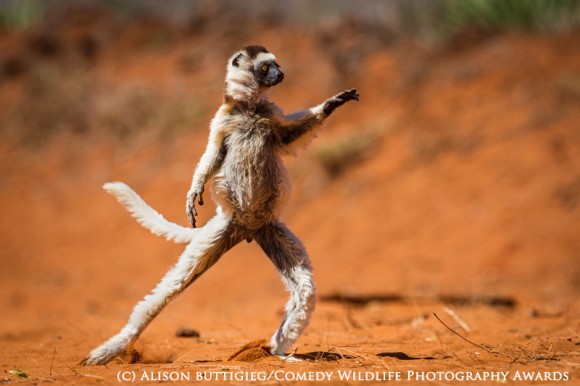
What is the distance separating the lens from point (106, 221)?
16.0m

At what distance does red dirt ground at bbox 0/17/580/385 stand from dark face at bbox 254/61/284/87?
78.3 inches

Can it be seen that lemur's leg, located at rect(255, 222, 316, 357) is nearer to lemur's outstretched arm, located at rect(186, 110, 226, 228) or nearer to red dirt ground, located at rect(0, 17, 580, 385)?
red dirt ground, located at rect(0, 17, 580, 385)

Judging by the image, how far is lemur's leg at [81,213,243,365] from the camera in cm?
448

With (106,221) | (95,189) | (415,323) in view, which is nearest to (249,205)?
(415,323)

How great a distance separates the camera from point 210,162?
15.2ft

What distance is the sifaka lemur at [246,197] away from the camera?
450 centimetres

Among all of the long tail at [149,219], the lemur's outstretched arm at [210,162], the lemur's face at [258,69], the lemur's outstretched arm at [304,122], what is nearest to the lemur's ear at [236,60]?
the lemur's face at [258,69]

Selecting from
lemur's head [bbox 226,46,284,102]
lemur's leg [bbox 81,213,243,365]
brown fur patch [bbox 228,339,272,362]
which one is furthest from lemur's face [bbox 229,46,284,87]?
brown fur patch [bbox 228,339,272,362]

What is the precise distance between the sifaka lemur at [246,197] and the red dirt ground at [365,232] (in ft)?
1.21

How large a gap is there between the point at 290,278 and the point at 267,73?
150 cm

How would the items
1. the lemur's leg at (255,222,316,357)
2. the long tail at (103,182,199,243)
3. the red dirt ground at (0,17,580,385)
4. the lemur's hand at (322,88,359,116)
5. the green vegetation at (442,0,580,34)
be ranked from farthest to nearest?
1. the green vegetation at (442,0,580,34)
2. the red dirt ground at (0,17,580,385)
3. the long tail at (103,182,199,243)
4. the lemur's hand at (322,88,359,116)
5. the lemur's leg at (255,222,316,357)

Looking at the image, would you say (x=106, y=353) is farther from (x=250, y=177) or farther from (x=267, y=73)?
(x=267, y=73)

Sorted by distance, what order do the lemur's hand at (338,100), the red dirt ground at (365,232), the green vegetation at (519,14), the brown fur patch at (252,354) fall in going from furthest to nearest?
1. the green vegetation at (519,14)
2. the red dirt ground at (365,232)
3. the lemur's hand at (338,100)
4. the brown fur patch at (252,354)

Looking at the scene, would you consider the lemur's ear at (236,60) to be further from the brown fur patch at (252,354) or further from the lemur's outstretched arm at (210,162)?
the brown fur patch at (252,354)
